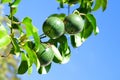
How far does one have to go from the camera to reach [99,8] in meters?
2.29

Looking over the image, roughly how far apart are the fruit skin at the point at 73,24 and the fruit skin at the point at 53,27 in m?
0.03

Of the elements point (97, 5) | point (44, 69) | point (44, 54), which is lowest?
point (44, 69)

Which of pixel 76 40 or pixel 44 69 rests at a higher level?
pixel 76 40

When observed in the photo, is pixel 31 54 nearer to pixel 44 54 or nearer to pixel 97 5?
pixel 44 54

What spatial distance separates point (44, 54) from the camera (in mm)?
2111

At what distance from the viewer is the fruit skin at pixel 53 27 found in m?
2.10

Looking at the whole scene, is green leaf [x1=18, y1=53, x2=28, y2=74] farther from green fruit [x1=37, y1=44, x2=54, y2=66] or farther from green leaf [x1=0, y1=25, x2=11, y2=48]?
green leaf [x1=0, y1=25, x2=11, y2=48]

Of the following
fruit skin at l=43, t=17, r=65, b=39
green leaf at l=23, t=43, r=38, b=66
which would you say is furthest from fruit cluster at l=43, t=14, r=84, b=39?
green leaf at l=23, t=43, r=38, b=66

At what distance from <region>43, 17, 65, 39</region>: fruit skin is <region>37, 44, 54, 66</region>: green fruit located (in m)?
0.06

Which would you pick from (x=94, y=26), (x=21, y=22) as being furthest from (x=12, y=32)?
(x=94, y=26)

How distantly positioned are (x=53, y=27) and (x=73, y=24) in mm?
95

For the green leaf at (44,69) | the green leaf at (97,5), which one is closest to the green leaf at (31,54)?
the green leaf at (44,69)

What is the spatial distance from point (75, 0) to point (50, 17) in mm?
211

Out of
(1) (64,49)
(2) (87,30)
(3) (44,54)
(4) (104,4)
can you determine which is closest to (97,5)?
(4) (104,4)
